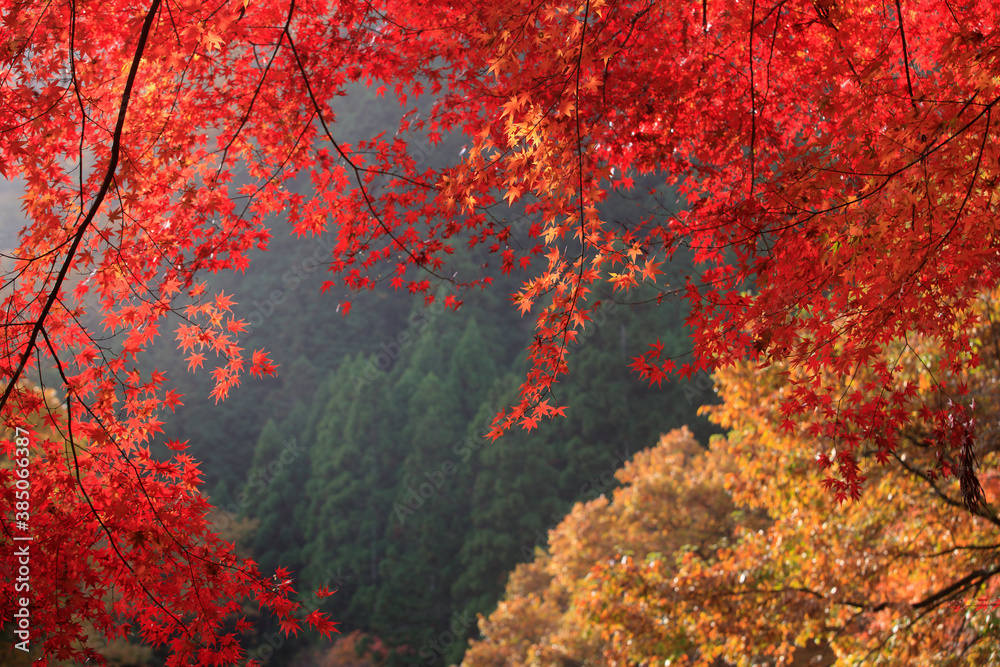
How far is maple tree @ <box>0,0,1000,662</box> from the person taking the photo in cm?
184

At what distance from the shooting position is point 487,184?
2371 millimetres

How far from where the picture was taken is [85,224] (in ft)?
6.13

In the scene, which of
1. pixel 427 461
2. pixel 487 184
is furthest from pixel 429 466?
pixel 487 184

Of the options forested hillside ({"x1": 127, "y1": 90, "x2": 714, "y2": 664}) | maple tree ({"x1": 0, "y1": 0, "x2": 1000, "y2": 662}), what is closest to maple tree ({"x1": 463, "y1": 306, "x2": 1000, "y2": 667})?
maple tree ({"x1": 0, "y1": 0, "x2": 1000, "y2": 662})

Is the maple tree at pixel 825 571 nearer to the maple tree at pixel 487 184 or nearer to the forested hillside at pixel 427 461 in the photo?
the maple tree at pixel 487 184

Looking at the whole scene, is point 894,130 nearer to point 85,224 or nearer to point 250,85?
point 85,224

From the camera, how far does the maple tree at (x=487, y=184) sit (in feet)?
6.03

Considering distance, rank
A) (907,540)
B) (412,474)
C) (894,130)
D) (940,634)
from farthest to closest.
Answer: (412,474)
(907,540)
(940,634)
(894,130)

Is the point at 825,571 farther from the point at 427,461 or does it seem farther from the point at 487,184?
the point at 427,461

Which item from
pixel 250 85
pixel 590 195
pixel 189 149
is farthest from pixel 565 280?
pixel 250 85

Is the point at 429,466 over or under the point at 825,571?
over

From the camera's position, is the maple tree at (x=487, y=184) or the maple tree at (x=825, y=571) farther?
the maple tree at (x=825, y=571)

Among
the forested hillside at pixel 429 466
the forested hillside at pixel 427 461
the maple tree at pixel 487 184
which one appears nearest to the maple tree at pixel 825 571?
the maple tree at pixel 487 184

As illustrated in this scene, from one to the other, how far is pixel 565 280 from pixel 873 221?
0.96 meters
